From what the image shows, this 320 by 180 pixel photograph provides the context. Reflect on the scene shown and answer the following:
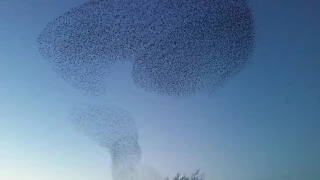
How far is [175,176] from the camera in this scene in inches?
1302

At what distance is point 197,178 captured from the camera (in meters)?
32.0

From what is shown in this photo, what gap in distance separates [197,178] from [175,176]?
2.72 m
